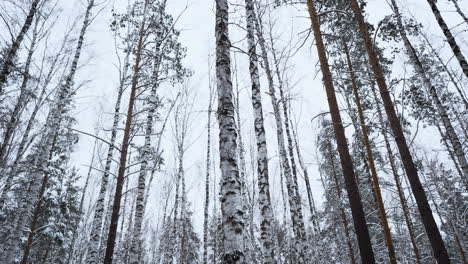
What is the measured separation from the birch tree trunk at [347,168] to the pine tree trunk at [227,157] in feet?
9.16

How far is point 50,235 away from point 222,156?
17717mm

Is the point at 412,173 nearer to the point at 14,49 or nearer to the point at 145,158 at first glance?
the point at 145,158

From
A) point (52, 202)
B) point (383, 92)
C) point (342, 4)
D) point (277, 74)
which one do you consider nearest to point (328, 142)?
point (277, 74)

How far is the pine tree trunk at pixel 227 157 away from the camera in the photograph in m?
3.31

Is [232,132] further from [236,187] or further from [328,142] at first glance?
[328,142]

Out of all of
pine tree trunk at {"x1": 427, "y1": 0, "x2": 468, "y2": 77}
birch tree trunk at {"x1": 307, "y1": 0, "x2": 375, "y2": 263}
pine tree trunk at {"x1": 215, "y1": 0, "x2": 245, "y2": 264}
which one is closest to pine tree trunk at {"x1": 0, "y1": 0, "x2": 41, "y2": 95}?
pine tree trunk at {"x1": 215, "y1": 0, "x2": 245, "y2": 264}

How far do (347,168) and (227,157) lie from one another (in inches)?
126

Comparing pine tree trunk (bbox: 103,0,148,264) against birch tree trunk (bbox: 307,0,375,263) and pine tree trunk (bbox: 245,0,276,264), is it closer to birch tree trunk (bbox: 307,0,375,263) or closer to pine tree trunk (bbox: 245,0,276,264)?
pine tree trunk (bbox: 245,0,276,264)

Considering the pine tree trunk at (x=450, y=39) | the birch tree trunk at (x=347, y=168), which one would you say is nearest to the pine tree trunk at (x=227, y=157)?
the birch tree trunk at (x=347, y=168)

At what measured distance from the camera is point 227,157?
3.84m

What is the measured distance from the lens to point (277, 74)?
13758mm

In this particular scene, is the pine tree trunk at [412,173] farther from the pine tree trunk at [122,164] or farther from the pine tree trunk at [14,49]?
the pine tree trunk at [14,49]

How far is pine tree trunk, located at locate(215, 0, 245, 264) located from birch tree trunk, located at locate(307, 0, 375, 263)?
2.79 metres

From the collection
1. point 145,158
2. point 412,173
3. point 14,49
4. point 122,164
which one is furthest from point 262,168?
point 14,49
